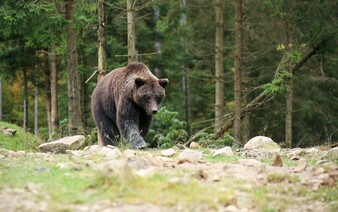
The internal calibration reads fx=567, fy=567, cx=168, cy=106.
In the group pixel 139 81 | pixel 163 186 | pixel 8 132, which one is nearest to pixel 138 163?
pixel 163 186

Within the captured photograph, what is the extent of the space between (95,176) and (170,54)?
23.4 metres

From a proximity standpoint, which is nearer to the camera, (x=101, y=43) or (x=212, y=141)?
(x=212, y=141)

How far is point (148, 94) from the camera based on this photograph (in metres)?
12.2

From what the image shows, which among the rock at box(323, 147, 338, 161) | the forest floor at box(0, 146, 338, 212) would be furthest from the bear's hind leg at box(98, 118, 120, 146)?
the rock at box(323, 147, 338, 161)

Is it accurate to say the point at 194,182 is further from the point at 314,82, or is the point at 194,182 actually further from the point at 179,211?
the point at 314,82

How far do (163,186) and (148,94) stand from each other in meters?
6.03

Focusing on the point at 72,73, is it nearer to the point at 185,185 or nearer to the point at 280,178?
the point at 280,178

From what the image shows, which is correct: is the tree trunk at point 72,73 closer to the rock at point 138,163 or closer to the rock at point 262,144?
the rock at point 262,144

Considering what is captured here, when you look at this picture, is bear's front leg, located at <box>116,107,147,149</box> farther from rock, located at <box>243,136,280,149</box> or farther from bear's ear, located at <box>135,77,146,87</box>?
rock, located at <box>243,136,280,149</box>

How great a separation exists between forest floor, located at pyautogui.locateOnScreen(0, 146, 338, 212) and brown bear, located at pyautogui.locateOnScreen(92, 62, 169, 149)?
390 cm

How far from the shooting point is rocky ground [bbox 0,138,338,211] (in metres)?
5.78

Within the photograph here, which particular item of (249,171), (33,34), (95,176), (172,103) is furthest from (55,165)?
(172,103)

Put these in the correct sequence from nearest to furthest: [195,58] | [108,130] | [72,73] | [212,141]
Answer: [108,130]
[212,141]
[72,73]
[195,58]

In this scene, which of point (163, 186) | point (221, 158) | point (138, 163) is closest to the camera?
point (163, 186)
